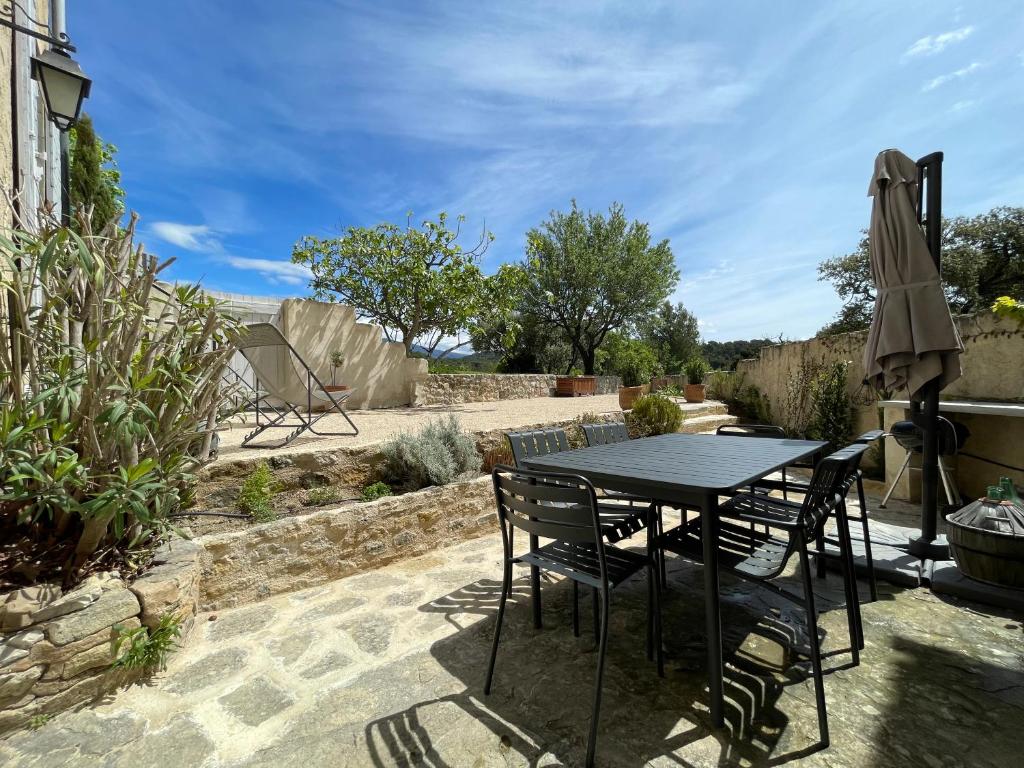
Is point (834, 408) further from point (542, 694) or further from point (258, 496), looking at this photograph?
point (258, 496)

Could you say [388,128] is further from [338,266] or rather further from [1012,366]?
[1012,366]

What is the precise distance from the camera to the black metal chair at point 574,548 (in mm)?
1355

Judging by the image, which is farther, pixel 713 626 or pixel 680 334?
pixel 680 334

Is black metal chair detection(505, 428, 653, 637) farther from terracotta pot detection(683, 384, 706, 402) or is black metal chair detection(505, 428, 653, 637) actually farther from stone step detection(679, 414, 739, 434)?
terracotta pot detection(683, 384, 706, 402)

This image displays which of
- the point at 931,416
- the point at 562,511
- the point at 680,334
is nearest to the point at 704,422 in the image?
the point at 931,416

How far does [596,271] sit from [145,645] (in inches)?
642

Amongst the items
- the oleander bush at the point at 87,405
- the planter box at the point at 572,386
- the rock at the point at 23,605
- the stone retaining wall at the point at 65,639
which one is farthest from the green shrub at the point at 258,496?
the planter box at the point at 572,386

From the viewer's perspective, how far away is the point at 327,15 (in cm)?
459

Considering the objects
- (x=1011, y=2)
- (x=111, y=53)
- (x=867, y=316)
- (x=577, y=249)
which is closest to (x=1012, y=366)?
(x=1011, y=2)

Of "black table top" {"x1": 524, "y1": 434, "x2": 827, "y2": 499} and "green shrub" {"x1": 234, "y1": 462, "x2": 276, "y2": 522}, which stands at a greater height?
"black table top" {"x1": 524, "y1": 434, "x2": 827, "y2": 499}

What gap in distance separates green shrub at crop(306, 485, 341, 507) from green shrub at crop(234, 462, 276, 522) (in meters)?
0.25

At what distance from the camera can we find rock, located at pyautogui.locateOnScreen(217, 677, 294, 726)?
1.50 meters

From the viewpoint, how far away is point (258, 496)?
276 centimetres

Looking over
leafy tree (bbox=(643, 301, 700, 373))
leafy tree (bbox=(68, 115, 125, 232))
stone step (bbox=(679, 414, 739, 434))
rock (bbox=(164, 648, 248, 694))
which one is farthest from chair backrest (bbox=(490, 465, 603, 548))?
leafy tree (bbox=(643, 301, 700, 373))
